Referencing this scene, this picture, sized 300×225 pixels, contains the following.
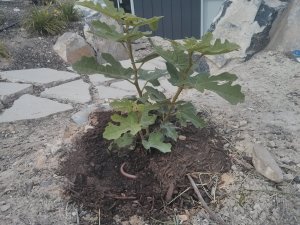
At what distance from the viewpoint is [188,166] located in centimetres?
153

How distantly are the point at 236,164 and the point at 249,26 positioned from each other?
→ 1779 mm

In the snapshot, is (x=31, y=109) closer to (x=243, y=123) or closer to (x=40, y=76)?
(x=40, y=76)

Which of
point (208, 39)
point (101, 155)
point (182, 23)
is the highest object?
Answer: point (208, 39)

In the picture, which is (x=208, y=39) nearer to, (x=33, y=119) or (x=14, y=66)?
(x=33, y=119)

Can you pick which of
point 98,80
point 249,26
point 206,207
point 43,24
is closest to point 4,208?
point 206,207

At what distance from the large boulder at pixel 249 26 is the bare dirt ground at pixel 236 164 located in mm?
436

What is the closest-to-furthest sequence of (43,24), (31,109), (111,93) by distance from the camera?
(31,109)
(111,93)
(43,24)

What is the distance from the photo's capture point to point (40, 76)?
3131 mm

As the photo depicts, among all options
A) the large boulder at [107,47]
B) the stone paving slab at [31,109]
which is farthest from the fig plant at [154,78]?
the large boulder at [107,47]

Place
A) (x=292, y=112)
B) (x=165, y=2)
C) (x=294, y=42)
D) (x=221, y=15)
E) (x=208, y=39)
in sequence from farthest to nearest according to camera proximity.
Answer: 1. (x=165, y=2)
2. (x=221, y=15)
3. (x=294, y=42)
4. (x=292, y=112)
5. (x=208, y=39)

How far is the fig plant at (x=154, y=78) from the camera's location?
1327mm

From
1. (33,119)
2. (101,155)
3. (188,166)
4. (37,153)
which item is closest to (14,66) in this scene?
(33,119)

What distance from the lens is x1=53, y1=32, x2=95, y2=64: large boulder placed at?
11.6 feet

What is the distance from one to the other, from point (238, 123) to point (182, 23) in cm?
310
